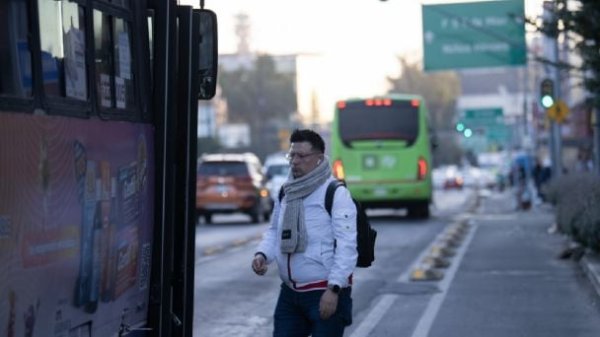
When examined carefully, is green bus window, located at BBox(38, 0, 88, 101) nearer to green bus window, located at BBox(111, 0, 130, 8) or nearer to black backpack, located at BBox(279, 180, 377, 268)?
green bus window, located at BBox(111, 0, 130, 8)

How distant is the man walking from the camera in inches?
276

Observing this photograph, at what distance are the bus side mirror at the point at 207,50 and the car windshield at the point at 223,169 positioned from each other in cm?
2648

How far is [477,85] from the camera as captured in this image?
152125mm

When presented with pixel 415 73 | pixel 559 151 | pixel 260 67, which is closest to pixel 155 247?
pixel 559 151

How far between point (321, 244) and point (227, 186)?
27.1 metres

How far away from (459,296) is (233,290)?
9.56 ft

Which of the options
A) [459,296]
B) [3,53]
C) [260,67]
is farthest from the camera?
[260,67]

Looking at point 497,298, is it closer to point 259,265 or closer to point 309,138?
point 259,265

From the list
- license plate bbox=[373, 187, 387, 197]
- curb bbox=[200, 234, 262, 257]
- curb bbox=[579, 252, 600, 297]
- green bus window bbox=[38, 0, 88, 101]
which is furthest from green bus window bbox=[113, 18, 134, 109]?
license plate bbox=[373, 187, 387, 197]

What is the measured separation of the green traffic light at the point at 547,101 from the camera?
32.5 meters

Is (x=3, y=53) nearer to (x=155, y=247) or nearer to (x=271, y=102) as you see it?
(x=155, y=247)

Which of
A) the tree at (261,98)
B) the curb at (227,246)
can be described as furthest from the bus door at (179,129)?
the tree at (261,98)

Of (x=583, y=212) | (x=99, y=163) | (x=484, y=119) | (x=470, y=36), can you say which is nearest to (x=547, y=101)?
(x=470, y=36)

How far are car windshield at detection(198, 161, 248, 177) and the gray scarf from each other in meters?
27.2
